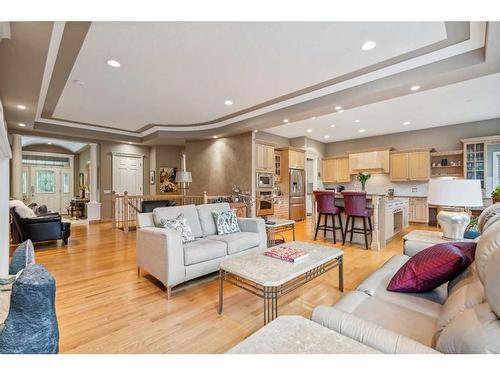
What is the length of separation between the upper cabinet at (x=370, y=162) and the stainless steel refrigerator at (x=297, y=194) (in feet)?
5.75

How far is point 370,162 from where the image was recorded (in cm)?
764

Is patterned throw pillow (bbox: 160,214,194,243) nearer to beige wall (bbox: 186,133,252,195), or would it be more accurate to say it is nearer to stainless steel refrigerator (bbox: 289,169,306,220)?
beige wall (bbox: 186,133,252,195)

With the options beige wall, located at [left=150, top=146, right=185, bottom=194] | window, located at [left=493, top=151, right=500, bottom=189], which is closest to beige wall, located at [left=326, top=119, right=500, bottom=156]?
window, located at [left=493, top=151, right=500, bottom=189]

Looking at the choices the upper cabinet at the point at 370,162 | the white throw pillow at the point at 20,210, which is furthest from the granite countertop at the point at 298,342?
the upper cabinet at the point at 370,162

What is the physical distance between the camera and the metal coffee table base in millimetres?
1737

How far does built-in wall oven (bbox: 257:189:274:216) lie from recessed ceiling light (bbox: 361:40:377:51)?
14.0 ft

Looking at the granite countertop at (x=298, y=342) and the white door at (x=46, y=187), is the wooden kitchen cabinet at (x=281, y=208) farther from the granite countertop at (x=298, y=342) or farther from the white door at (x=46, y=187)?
the white door at (x=46, y=187)

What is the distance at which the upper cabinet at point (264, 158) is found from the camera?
21.4 feet

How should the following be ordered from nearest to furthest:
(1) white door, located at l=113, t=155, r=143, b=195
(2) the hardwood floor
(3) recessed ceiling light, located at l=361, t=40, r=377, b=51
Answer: (2) the hardwood floor < (3) recessed ceiling light, located at l=361, t=40, r=377, b=51 < (1) white door, located at l=113, t=155, r=143, b=195

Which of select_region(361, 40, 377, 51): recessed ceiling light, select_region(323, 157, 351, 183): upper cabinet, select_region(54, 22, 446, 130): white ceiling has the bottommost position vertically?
select_region(323, 157, 351, 183): upper cabinet
